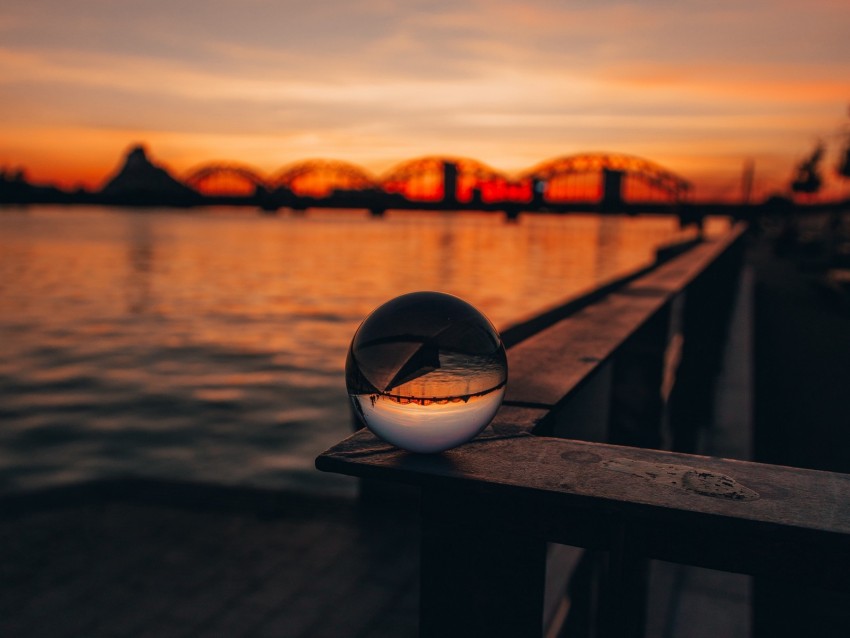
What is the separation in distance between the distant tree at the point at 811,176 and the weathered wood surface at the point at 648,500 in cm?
10156

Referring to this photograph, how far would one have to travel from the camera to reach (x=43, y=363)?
17.6 meters

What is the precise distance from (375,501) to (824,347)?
9620 mm

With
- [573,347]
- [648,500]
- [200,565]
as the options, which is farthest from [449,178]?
[648,500]

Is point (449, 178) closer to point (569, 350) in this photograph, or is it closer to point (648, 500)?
point (569, 350)

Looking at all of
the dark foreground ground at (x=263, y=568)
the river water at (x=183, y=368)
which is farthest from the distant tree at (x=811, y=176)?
the dark foreground ground at (x=263, y=568)

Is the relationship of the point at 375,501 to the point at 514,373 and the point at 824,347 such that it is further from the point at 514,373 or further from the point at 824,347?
the point at 824,347

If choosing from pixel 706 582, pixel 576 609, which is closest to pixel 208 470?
pixel 706 582

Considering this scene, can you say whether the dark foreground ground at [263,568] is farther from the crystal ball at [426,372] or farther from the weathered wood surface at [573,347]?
the crystal ball at [426,372]

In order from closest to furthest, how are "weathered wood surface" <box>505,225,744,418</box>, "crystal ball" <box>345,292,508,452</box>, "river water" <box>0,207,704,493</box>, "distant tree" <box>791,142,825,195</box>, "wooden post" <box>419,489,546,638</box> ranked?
1. "wooden post" <box>419,489,546,638</box>
2. "crystal ball" <box>345,292,508,452</box>
3. "weathered wood surface" <box>505,225,744,418</box>
4. "river water" <box>0,207,704,493</box>
5. "distant tree" <box>791,142,825,195</box>

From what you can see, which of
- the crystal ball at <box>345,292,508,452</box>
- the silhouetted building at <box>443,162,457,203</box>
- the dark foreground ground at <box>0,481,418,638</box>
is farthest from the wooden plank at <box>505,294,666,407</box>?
the silhouetted building at <box>443,162,457,203</box>

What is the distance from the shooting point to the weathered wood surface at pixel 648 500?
4.36 ft

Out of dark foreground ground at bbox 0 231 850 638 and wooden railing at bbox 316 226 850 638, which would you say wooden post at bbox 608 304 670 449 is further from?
wooden railing at bbox 316 226 850 638

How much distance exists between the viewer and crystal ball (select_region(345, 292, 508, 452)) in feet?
5.51

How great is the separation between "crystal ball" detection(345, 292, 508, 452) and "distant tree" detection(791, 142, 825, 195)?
101531 mm
